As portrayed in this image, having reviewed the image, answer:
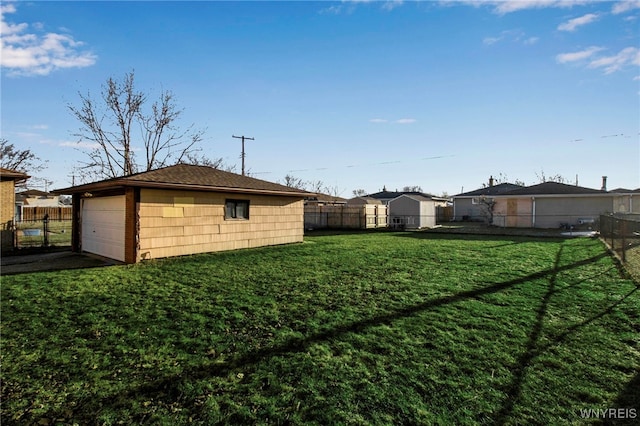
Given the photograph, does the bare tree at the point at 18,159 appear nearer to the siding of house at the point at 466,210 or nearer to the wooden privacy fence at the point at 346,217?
the wooden privacy fence at the point at 346,217

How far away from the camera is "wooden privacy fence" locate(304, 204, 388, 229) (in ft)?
80.0

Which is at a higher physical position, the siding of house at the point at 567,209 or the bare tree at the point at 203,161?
the bare tree at the point at 203,161

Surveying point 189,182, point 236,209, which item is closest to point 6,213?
point 189,182

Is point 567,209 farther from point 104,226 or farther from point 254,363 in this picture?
point 104,226

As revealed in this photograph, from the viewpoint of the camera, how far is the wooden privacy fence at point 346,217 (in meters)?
24.4

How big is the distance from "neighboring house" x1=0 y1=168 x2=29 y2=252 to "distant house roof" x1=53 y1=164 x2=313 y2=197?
7.87 ft

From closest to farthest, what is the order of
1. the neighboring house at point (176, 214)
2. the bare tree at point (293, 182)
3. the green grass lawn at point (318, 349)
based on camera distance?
1. the green grass lawn at point (318, 349)
2. the neighboring house at point (176, 214)
3. the bare tree at point (293, 182)

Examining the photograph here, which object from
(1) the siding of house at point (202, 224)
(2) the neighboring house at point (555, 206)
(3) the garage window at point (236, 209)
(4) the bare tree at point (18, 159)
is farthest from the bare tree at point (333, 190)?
(3) the garage window at point (236, 209)

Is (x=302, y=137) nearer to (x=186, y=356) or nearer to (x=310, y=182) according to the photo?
(x=186, y=356)

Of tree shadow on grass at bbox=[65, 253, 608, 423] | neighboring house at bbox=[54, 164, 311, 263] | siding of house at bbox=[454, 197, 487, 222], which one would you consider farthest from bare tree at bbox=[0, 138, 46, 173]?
siding of house at bbox=[454, 197, 487, 222]

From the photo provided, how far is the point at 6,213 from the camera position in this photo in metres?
12.7

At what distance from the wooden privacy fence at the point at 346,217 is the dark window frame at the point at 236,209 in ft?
42.4

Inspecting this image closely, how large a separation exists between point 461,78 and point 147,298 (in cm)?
1344

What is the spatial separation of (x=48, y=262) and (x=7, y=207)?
521cm
